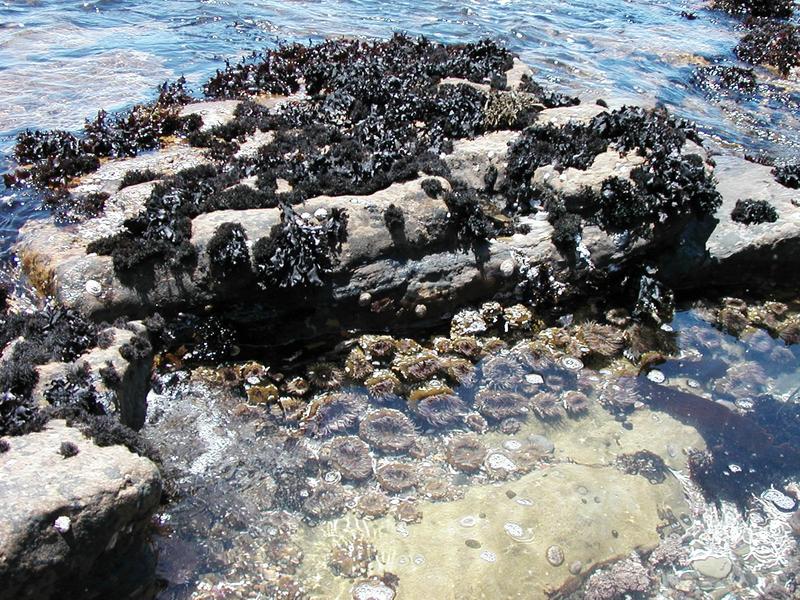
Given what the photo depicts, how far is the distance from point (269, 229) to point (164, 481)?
133 inches

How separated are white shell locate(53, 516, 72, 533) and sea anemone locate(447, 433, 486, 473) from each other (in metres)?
4.04

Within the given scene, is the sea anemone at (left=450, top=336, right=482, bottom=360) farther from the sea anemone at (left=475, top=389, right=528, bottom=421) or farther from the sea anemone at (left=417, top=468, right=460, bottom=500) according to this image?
the sea anemone at (left=417, top=468, right=460, bottom=500)

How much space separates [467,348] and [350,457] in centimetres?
236

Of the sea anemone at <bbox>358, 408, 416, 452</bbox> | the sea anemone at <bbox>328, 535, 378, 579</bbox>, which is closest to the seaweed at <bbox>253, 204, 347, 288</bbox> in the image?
the sea anemone at <bbox>358, 408, 416, 452</bbox>

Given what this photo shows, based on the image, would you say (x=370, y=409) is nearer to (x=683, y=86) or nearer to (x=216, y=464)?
(x=216, y=464)

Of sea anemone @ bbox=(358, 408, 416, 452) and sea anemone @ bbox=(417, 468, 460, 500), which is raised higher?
sea anemone @ bbox=(358, 408, 416, 452)

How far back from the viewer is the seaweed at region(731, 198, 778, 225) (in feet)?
34.3

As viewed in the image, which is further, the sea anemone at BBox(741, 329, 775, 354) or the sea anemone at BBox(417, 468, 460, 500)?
the sea anemone at BBox(741, 329, 775, 354)

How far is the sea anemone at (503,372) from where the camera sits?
27.7ft

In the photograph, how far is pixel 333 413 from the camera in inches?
306

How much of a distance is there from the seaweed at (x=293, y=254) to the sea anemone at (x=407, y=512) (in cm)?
291

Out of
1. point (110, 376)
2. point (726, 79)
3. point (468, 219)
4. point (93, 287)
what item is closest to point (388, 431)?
point (110, 376)

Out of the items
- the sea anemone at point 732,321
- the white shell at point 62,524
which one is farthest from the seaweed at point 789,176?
the white shell at point 62,524

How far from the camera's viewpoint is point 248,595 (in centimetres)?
593
